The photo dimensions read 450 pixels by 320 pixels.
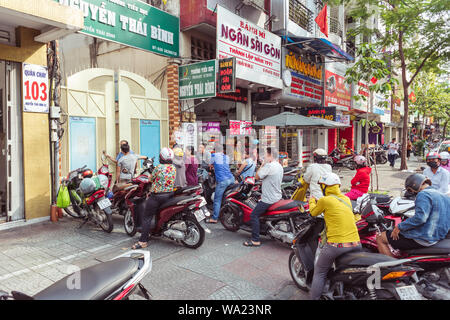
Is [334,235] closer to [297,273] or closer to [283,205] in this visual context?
[297,273]

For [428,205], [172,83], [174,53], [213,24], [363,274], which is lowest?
[363,274]

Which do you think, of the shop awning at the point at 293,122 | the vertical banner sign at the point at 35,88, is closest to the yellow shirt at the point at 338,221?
the vertical banner sign at the point at 35,88

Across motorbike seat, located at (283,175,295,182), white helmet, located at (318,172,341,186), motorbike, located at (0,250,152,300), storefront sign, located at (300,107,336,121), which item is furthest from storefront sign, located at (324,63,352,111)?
motorbike, located at (0,250,152,300)

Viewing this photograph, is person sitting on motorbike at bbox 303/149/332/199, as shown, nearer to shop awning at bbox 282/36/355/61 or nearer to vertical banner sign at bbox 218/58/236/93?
vertical banner sign at bbox 218/58/236/93

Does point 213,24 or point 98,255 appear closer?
point 98,255

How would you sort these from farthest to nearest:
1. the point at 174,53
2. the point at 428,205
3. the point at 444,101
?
the point at 444,101, the point at 174,53, the point at 428,205

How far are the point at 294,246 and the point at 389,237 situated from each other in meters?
1.11

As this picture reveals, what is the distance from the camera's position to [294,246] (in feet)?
12.7

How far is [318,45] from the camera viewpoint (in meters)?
14.7

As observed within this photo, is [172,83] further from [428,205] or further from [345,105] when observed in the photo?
[345,105]

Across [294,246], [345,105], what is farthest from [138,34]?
[345,105]

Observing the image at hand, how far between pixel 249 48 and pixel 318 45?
4.99m

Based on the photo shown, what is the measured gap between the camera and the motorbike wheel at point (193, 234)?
536 centimetres

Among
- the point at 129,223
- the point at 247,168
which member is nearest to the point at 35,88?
the point at 129,223
